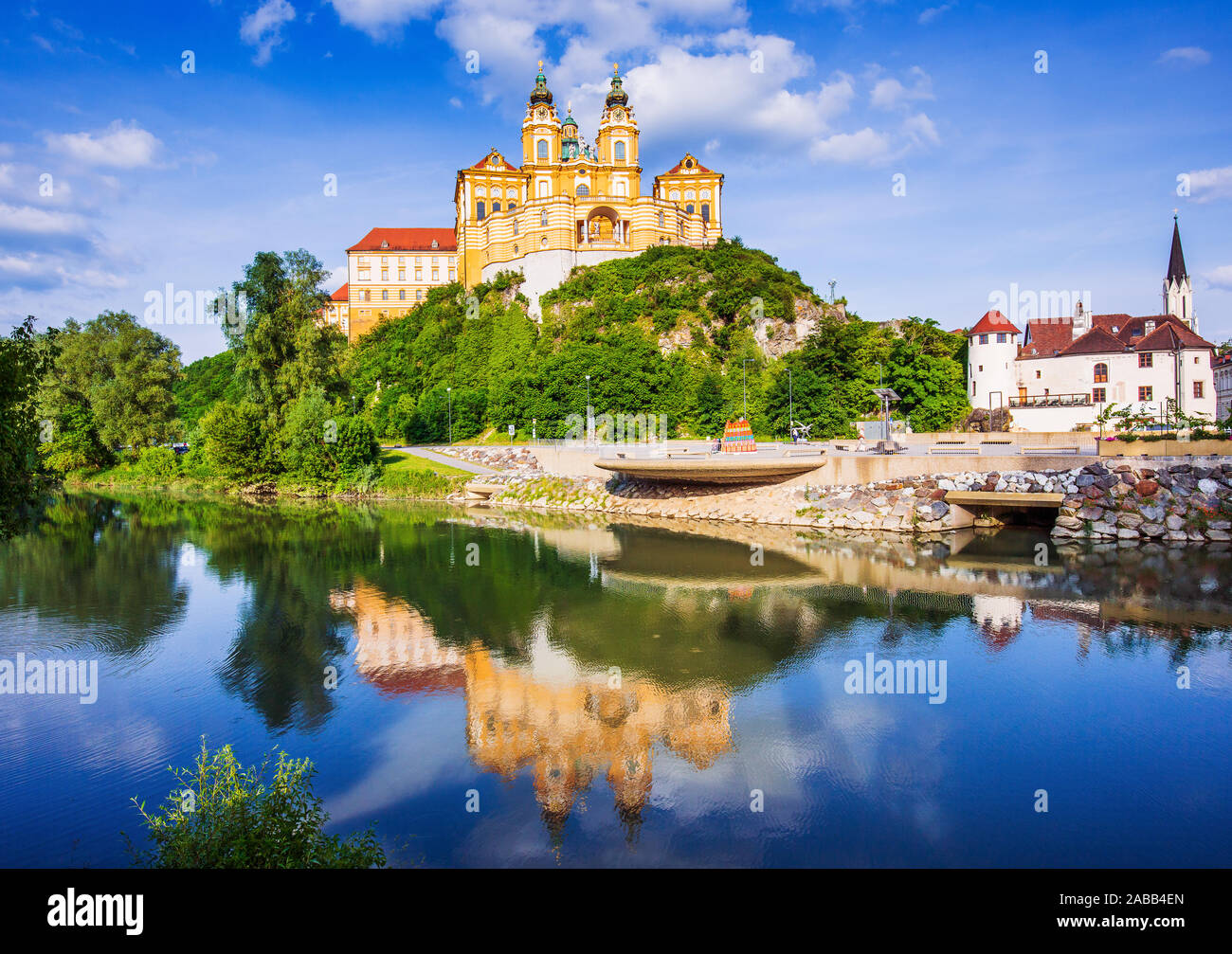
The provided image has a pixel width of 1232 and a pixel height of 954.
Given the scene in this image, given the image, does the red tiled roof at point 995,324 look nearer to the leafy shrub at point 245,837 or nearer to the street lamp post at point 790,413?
the street lamp post at point 790,413

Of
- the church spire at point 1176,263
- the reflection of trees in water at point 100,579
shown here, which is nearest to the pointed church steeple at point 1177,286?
the church spire at point 1176,263

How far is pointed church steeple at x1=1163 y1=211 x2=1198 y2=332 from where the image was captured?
81438 mm

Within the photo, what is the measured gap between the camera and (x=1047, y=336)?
62.5m

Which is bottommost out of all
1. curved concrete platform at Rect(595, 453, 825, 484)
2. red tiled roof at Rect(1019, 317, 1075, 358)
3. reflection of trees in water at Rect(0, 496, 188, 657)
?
reflection of trees in water at Rect(0, 496, 188, 657)

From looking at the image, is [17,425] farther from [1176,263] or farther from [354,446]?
[1176,263]

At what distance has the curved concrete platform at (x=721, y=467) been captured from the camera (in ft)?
123

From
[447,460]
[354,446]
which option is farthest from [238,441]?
[447,460]

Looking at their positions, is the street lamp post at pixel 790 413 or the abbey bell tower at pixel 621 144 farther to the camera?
the abbey bell tower at pixel 621 144

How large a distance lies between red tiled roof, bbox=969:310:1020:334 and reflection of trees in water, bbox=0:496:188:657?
2288 inches

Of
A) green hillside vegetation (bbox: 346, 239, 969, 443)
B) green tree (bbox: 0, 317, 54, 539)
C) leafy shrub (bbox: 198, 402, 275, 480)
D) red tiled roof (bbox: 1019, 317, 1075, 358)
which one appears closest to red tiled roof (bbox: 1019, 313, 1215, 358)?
red tiled roof (bbox: 1019, 317, 1075, 358)

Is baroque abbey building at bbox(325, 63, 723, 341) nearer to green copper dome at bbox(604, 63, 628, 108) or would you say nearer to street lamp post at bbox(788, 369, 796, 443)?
green copper dome at bbox(604, 63, 628, 108)

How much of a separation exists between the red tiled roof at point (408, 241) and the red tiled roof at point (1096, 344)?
7694 cm

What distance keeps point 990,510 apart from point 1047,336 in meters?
34.5
